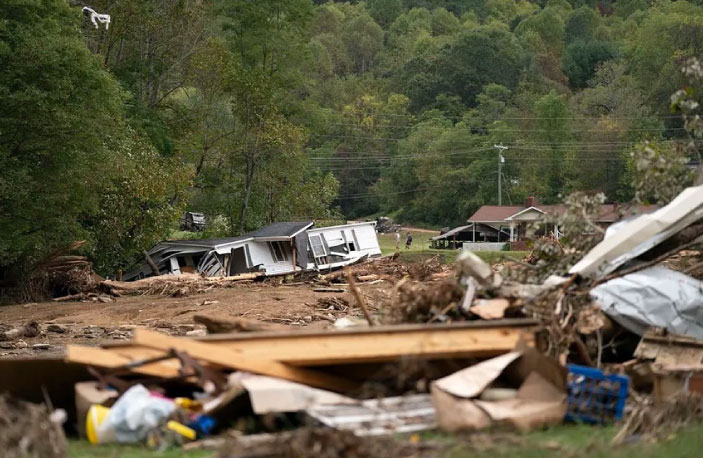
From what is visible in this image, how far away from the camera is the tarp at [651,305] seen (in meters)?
9.59

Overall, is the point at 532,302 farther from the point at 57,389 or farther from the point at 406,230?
the point at 406,230

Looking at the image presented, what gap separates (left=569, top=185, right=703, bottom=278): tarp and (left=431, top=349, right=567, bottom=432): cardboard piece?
90.3 inches

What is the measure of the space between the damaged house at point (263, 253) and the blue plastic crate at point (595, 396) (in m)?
33.9

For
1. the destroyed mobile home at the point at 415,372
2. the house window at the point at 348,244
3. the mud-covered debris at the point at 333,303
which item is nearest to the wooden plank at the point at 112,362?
the destroyed mobile home at the point at 415,372

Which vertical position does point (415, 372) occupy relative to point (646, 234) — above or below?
below

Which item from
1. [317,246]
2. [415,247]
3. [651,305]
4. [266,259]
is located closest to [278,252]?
[266,259]

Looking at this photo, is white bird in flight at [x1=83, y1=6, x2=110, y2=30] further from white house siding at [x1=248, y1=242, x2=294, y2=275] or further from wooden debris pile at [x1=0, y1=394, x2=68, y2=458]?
wooden debris pile at [x1=0, y1=394, x2=68, y2=458]

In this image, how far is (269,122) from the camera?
54.0 m

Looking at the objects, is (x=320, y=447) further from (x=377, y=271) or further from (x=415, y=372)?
(x=377, y=271)

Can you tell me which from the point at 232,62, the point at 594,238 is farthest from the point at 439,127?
the point at 594,238

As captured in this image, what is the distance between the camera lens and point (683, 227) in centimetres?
1010

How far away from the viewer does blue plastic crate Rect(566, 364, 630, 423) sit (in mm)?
7926

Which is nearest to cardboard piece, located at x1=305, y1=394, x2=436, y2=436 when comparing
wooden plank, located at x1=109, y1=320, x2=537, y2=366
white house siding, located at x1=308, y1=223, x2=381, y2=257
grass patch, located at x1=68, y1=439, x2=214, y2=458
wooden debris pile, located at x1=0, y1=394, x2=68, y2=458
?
wooden plank, located at x1=109, y1=320, x2=537, y2=366

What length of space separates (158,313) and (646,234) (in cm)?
1973
